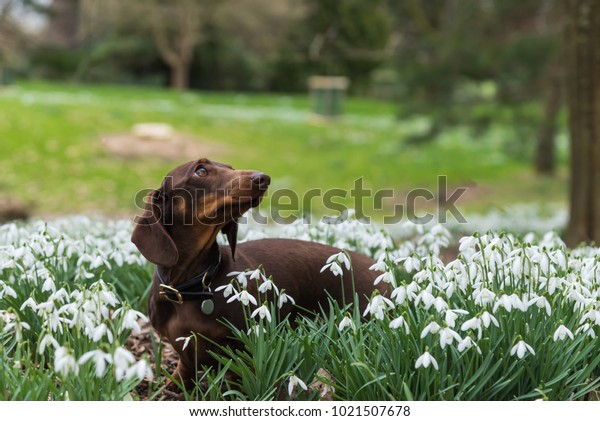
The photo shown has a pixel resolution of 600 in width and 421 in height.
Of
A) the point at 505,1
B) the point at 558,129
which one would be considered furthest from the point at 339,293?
the point at 558,129

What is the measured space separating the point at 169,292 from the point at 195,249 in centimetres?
25

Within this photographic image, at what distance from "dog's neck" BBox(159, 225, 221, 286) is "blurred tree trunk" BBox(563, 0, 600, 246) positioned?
17.3 ft

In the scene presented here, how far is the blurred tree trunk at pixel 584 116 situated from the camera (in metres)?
7.04

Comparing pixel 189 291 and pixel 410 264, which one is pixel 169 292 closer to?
pixel 189 291

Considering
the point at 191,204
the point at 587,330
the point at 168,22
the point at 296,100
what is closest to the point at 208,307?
the point at 191,204

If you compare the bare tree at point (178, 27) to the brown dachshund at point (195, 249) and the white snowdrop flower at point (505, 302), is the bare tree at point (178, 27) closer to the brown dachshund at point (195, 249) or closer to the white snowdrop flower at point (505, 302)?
the brown dachshund at point (195, 249)

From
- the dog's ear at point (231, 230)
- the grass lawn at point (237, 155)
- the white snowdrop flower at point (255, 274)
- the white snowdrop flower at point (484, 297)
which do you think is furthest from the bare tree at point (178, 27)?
the white snowdrop flower at point (484, 297)

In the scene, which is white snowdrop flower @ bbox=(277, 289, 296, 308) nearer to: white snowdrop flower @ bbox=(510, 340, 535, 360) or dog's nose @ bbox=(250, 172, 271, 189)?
dog's nose @ bbox=(250, 172, 271, 189)

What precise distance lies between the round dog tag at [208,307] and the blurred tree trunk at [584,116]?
→ 17.6ft

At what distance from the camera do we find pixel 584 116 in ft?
23.9

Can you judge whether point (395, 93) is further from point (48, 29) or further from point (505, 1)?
point (48, 29)

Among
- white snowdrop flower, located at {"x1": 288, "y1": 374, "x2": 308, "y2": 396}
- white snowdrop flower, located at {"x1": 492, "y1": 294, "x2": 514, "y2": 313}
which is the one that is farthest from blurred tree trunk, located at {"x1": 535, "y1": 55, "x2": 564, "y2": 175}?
white snowdrop flower, located at {"x1": 288, "y1": 374, "x2": 308, "y2": 396}

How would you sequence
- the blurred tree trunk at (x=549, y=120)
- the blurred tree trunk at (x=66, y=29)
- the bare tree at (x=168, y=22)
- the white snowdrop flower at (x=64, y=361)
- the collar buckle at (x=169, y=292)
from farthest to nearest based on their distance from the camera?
the blurred tree trunk at (x=66, y=29) → the bare tree at (x=168, y=22) → the blurred tree trunk at (x=549, y=120) → the collar buckle at (x=169, y=292) → the white snowdrop flower at (x=64, y=361)

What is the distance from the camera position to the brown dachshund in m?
3.20
